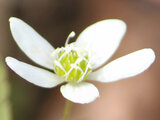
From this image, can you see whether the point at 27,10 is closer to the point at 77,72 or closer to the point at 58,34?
the point at 58,34

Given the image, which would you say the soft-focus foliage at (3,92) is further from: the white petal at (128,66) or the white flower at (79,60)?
the white petal at (128,66)

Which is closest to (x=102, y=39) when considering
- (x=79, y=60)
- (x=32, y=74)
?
(x=79, y=60)

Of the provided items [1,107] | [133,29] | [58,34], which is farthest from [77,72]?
[133,29]

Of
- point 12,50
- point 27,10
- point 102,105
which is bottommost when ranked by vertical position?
point 102,105

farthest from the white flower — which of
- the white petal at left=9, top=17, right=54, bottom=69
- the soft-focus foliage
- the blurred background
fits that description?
the blurred background

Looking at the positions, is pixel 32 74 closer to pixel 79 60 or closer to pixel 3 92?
pixel 79 60

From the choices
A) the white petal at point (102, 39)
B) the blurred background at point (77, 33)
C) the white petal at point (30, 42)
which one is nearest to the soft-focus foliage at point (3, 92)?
the white petal at point (30, 42)

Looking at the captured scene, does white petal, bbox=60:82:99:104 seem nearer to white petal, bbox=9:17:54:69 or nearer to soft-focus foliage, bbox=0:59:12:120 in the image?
white petal, bbox=9:17:54:69
